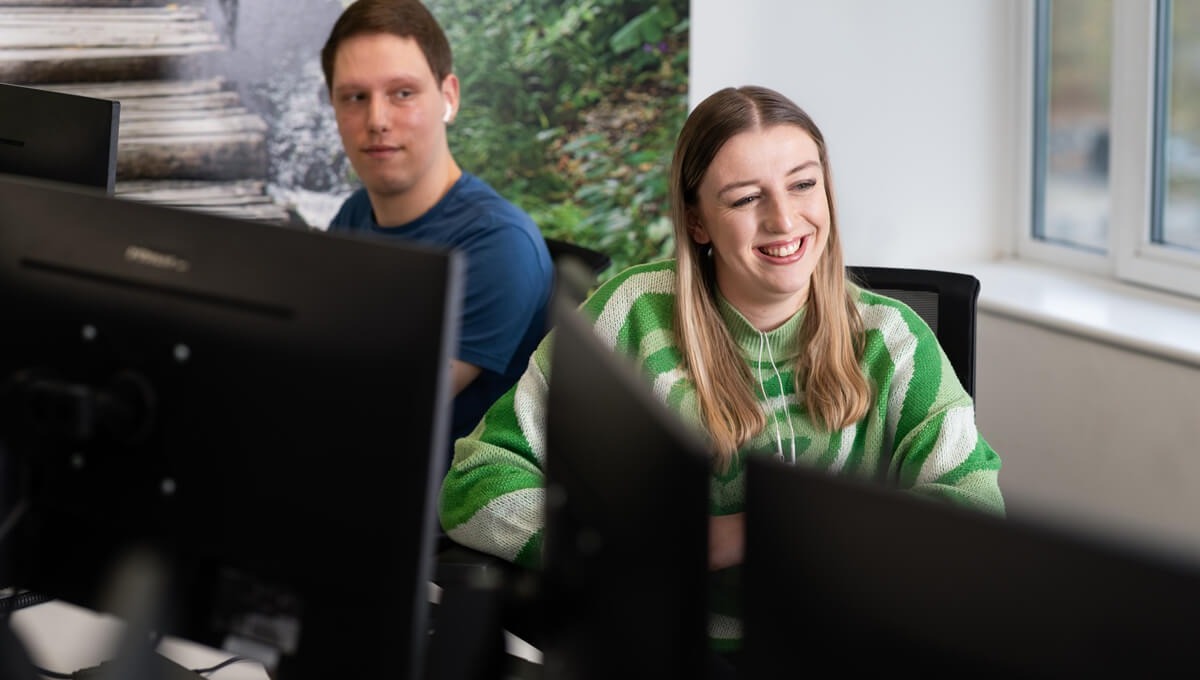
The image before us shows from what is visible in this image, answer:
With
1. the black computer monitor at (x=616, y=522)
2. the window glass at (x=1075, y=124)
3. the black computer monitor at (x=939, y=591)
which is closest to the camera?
the black computer monitor at (x=939, y=591)

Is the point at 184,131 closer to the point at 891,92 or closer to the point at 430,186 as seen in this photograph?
the point at 430,186

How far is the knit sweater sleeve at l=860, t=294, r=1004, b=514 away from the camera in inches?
67.8

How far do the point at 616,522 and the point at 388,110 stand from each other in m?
1.77

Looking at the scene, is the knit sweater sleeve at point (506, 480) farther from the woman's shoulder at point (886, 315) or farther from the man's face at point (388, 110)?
the man's face at point (388, 110)

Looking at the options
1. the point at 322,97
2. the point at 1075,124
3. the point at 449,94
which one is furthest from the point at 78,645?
the point at 1075,124

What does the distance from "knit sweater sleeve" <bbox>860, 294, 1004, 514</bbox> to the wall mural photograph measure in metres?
1.60

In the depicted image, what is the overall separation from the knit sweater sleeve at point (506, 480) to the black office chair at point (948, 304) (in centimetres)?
52

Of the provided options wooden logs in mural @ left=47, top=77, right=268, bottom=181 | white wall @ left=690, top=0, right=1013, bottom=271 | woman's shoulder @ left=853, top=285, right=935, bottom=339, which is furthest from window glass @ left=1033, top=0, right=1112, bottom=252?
wooden logs in mural @ left=47, top=77, right=268, bottom=181

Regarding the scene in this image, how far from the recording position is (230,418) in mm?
1046

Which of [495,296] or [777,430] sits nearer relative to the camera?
[777,430]

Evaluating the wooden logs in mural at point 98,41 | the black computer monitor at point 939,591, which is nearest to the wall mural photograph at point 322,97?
the wooden logs in mural at point 98,41

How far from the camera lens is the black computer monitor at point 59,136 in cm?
167

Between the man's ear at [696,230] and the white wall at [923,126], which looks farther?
the white wall at [923,126]

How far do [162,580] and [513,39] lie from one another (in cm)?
239
